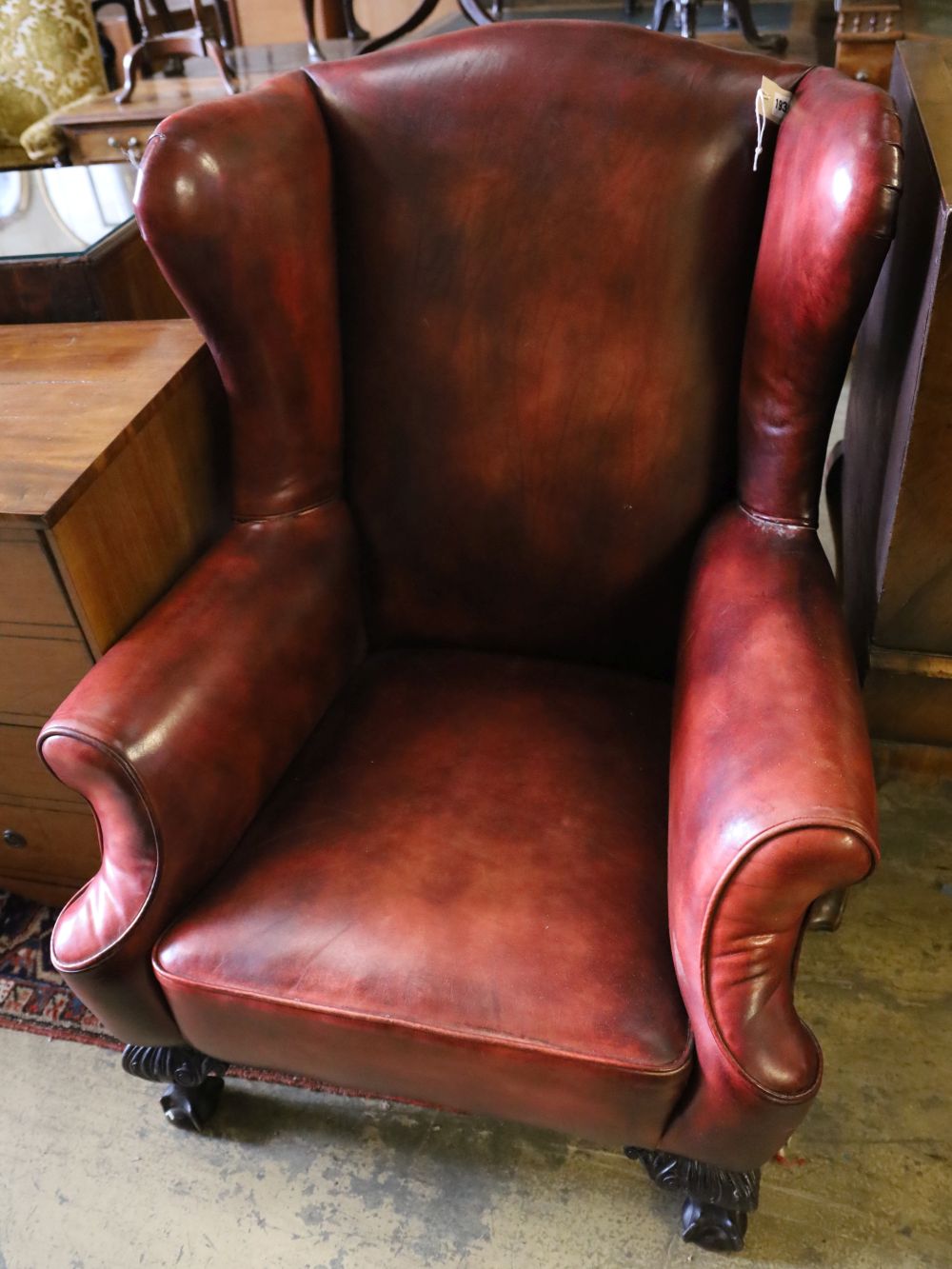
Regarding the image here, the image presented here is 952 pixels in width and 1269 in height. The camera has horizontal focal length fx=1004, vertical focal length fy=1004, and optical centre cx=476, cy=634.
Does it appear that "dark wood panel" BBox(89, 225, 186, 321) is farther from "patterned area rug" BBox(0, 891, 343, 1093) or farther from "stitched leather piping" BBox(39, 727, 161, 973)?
"patterned area rug" BBox(0, 891, 343, 1093)

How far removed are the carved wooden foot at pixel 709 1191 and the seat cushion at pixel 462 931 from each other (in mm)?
139

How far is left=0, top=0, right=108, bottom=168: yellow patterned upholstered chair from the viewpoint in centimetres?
305

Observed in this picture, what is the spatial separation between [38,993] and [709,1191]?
0.92 metres

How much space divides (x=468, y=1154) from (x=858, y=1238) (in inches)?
17.2

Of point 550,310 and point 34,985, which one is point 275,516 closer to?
point 550,310

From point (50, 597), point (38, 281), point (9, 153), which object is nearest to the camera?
point (50, 597)

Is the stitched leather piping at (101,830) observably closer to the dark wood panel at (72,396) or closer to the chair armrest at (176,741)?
the chair armrest at (176,741)

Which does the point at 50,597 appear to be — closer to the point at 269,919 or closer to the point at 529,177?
the point at 269,919

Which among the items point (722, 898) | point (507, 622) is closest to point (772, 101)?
point (507, 622)

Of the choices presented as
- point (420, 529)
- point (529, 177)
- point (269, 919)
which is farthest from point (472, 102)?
point (269, 919)

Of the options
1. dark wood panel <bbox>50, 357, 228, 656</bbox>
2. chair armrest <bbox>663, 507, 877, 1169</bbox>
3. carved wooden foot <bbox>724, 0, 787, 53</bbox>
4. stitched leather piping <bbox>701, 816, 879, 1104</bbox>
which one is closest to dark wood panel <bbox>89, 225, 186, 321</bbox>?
dark wood panel <bbox>50, 357, 228, 656</bbox>

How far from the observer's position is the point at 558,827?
103cm

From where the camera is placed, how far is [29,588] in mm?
1067

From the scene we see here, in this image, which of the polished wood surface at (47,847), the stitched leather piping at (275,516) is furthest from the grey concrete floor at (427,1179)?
the stitched leather piping at (275,516)
